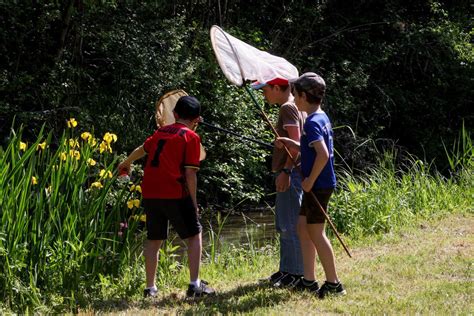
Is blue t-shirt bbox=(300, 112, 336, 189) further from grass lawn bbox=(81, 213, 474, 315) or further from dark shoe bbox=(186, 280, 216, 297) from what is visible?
dark shoe bbox=(186, 280, 216, 297)

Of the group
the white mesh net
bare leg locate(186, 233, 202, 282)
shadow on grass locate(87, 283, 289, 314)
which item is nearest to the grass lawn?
shadow on grass locate(87, 283, 289, 314)

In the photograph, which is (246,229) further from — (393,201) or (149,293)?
(149,293)

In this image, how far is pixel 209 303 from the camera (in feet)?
18.1

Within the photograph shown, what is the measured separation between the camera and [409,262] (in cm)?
672

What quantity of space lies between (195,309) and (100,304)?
743 millimetres

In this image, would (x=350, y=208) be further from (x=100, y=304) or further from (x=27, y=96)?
(x=27, y=96)

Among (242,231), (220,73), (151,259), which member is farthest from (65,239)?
(220,73)

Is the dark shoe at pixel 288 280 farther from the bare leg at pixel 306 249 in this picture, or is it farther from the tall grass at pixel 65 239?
the tall grass at pixel 65 239

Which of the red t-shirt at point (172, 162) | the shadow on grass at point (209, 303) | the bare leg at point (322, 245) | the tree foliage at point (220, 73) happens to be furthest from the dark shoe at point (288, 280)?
the tree foliage at point (220, 73)

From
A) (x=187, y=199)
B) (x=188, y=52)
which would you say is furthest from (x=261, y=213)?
(x=187, y=199)

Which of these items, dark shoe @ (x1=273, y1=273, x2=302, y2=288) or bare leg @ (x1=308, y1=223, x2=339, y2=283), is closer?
bare leg @ (x1=308, y1=223, x2=339, y2=283)

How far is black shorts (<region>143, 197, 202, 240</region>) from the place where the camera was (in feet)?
18.3

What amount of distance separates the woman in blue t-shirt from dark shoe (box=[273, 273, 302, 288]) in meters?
0.34

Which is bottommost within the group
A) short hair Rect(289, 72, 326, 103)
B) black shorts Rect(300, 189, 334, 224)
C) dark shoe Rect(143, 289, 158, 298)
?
dark shoe Rect(143, 289, 158, 298)
